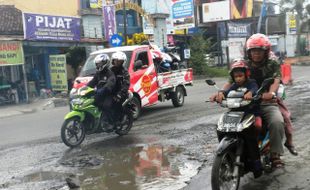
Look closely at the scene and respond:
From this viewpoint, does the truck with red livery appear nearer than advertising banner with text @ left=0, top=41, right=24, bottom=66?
Yes

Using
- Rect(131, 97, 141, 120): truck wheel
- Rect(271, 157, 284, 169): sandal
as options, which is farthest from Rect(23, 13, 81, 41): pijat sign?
Rect(271, 157, 284, 169): sandal

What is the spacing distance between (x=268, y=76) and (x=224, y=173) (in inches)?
55.0

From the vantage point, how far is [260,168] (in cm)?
512

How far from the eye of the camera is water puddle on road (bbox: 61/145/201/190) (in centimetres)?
577

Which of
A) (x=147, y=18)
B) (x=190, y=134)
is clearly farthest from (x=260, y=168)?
(x=147, y=18)

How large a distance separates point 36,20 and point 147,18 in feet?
31.1

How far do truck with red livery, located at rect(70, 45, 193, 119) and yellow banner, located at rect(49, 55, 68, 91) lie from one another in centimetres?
881

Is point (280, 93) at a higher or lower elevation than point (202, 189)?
higher

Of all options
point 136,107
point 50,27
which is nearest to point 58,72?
point 50,27

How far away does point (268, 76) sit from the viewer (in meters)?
5.50

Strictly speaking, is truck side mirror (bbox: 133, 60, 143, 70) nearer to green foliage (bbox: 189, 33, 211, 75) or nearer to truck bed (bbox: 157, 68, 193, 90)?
truck bed (bbox: 157, 68, 193, 90)

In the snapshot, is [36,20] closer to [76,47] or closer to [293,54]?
[76,47]

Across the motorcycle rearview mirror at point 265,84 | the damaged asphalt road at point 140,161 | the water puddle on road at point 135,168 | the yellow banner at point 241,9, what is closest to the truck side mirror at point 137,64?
the damaged asphalt road at point 140,161

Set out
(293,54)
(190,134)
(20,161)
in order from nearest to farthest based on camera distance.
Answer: (20,161)
(190,134)
(293,54)
